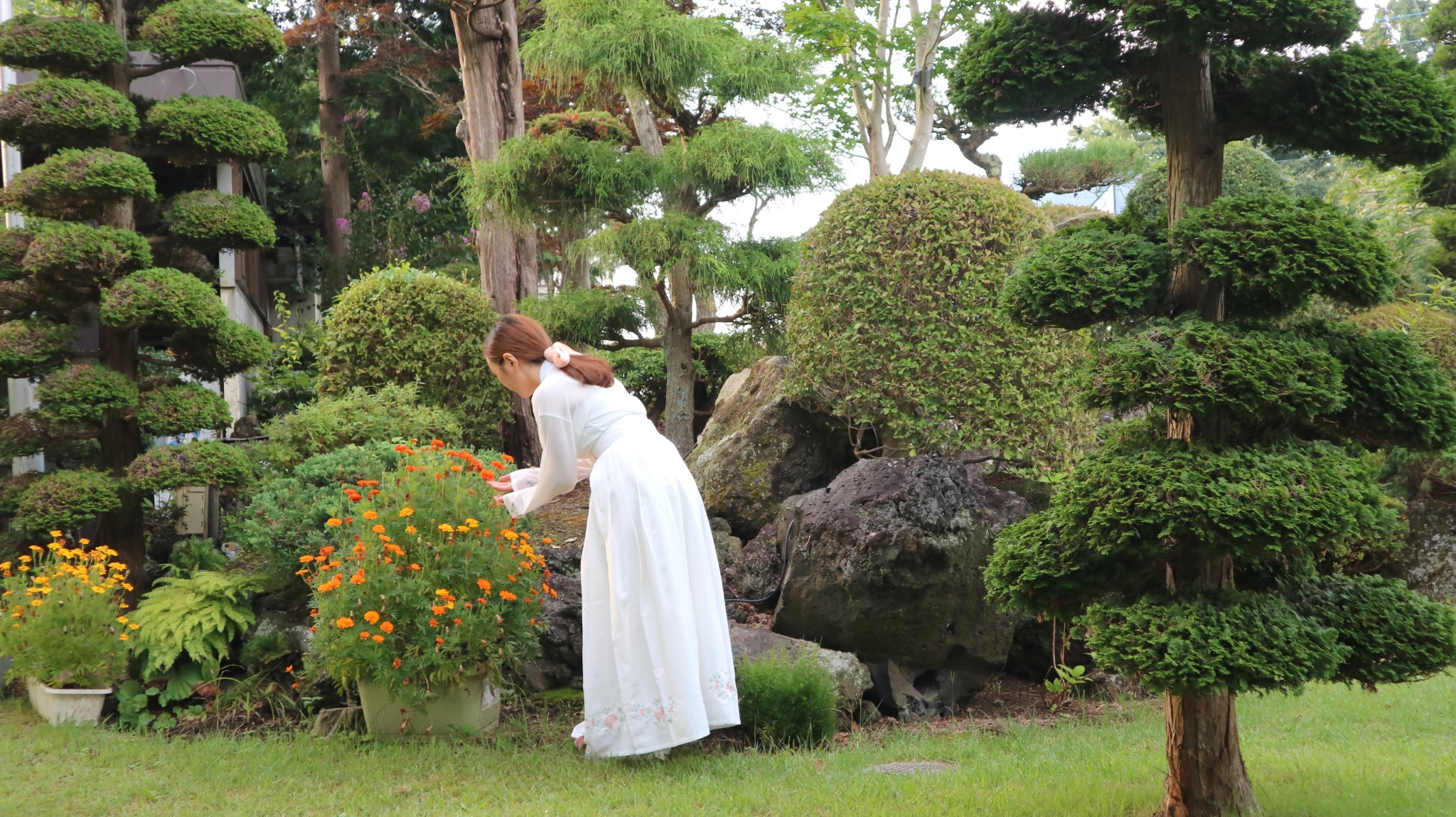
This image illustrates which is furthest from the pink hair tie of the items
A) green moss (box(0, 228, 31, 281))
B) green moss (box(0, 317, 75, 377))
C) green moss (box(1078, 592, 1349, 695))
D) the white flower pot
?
green moss (box(0, 228, 31, 281))

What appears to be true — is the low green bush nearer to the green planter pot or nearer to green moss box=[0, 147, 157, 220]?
the green planter pot

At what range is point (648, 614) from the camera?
4676 millimetres

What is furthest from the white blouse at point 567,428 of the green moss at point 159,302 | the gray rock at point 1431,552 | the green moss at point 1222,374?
the gray rock at point 1431,552

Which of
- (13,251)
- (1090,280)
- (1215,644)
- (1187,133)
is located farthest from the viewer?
(13,251)

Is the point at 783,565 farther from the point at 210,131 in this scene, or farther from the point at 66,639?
the point at 210,131

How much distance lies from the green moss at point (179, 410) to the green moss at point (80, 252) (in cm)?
78

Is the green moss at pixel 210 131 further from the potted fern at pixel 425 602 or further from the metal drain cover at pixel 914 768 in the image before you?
the metal drain cover at pixel 914 768

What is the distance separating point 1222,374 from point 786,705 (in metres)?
2.72

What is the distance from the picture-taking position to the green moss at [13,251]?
6.36 m

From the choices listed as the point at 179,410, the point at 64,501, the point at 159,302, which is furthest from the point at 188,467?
the point at 159,302

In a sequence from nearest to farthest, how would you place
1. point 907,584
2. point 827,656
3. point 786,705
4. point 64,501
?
point 786,705, point 827,656, point 907,584, point 64,501

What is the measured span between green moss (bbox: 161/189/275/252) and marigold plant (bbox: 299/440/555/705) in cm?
253

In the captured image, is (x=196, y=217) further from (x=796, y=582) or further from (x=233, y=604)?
(x=796, y=582)

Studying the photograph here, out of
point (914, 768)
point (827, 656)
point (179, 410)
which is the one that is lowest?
point (914, 768)
